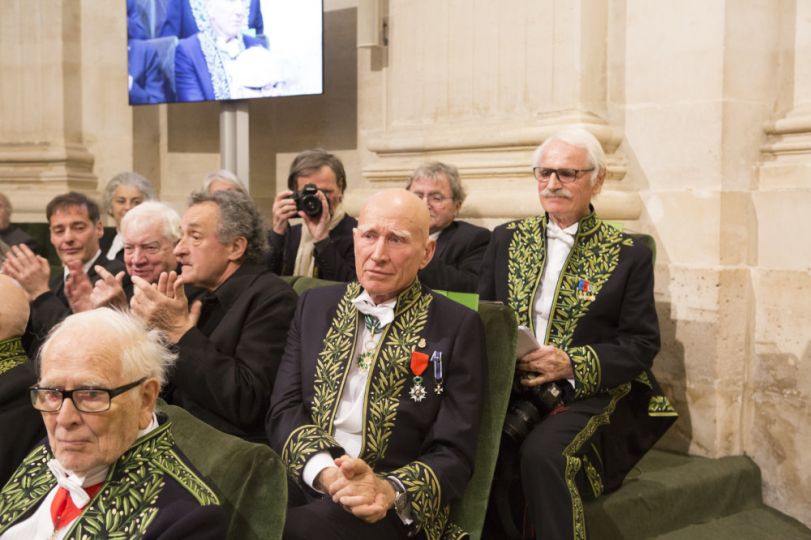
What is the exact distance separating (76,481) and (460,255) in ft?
8.16

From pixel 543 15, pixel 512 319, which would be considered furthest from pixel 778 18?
pixel 512 319

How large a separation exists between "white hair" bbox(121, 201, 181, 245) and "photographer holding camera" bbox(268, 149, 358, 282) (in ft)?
2.23

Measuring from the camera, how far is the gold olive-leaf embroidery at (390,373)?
254cm

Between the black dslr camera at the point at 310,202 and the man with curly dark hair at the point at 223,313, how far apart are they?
747mm

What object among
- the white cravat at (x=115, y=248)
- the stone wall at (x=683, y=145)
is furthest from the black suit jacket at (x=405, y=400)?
the white cravat at (x=115, y=248)

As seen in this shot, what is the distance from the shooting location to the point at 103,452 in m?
1.83

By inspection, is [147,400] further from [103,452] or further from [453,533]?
[453,533]

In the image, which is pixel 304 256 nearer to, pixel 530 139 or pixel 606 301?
pixel 530 139

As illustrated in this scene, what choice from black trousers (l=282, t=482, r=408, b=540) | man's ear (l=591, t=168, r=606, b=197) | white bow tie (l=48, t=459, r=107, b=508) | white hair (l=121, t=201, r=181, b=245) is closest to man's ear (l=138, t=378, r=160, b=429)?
white bow tie (l=48, t=459, r=107, b=508)

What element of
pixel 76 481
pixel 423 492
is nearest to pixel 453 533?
pixel 423 492

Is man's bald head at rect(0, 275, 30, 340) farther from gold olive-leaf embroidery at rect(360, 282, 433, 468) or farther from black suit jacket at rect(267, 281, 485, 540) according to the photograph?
gold olive-leaf embroidery at rect(360, 282, 433, 468)

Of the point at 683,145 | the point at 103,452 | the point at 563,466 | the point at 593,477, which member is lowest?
the point at 593,477

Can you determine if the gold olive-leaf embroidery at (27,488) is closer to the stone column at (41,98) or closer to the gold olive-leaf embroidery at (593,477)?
the gold olive-leaf embroidery at (593,477)

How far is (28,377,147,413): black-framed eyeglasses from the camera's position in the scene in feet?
6.01
